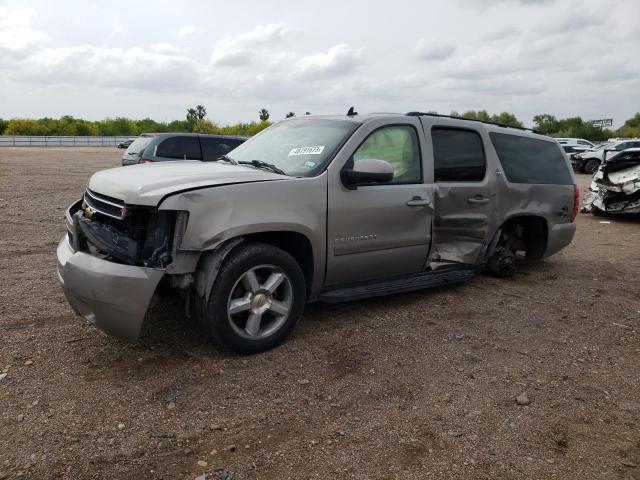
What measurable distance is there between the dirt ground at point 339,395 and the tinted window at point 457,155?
1.22 metres

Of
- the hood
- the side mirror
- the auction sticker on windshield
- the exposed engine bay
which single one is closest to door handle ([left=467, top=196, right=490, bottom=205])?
the side mirror

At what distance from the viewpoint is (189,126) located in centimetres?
5822

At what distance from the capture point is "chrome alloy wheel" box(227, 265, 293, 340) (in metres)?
3.65

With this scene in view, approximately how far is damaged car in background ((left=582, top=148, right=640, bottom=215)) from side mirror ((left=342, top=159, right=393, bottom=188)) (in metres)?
9.06

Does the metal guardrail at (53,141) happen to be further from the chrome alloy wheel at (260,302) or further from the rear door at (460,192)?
the chrome alloy wheel at (260,302)

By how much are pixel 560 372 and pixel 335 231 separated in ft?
6.17

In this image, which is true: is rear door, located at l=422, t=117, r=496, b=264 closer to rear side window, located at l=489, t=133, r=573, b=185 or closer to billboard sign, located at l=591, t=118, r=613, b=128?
rear side window, located at l=489, t=133, r=573, b=185

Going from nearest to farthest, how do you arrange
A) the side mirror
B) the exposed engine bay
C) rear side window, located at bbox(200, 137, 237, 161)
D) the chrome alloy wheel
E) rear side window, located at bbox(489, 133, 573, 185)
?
the exposed engine bay, the chrome alloy wheel, the side mirror, rear side window, located at bbox(489, 133, 573, 185), rear side window, located at bbox(200, 137, 237, 161)

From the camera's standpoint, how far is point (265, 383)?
341 centimetres

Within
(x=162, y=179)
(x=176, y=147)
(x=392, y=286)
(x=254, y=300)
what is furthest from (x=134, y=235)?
(x=176, y=147)

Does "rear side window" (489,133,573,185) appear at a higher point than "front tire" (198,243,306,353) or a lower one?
higher

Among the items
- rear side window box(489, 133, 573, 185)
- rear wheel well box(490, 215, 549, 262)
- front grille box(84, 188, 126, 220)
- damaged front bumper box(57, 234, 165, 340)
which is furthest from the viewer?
rear wheel well box(490, 215, 549, 262)

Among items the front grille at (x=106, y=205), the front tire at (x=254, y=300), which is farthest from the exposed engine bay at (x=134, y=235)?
the front tire at (x=254, y=300)

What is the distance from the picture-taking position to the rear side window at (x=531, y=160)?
5.66m
